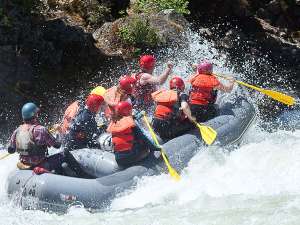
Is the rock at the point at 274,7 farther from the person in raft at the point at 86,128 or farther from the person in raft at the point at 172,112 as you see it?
the person in raft at the point at 86,128

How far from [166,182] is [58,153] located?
1547mm

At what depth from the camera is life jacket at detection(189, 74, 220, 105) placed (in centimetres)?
888

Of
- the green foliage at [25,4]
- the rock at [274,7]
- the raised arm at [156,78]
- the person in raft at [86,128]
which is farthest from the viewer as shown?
the rock at [274,7]

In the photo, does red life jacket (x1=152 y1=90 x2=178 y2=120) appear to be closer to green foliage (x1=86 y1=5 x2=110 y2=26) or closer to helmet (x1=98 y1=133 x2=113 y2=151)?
helmet (x1=98 y1=133 x2=113 y2=151)

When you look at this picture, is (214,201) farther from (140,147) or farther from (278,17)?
(278,17)

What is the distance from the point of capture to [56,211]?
726 cm

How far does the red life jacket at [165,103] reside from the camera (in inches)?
330

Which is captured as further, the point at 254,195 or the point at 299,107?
the point at 299,107

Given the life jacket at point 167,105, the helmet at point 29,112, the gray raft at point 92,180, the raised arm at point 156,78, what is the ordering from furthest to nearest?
the raised arm at point 156,78, the life jacket at point 167,105, the helmet at point 29,112, the gray raft at point 92,180

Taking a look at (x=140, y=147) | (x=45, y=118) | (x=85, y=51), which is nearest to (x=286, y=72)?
(x=85, y=51)

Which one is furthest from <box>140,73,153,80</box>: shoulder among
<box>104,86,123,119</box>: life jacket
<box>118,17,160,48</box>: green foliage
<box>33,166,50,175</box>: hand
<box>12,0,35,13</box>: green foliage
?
<box>118,17,160,48</box>: green foliage

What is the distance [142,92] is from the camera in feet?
30.5

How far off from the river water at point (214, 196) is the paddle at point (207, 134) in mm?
166

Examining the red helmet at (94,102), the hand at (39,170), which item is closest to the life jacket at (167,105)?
the red helmet at (94,102)
